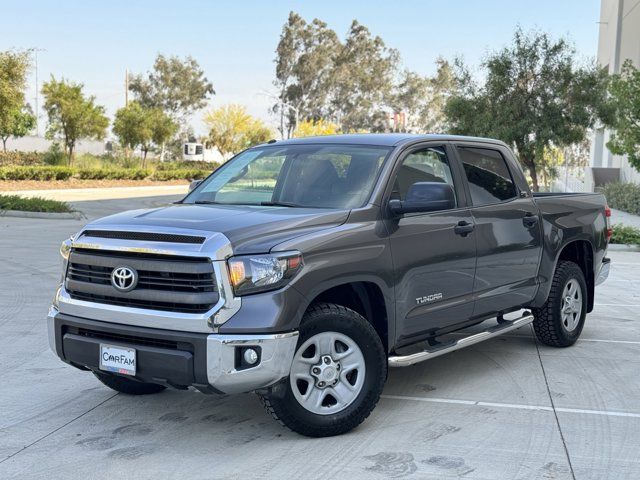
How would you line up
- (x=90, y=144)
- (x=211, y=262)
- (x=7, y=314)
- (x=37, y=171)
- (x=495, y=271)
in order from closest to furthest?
1. (x=211, y=262)
2. (x=495, y=271)
3. (x=7, y=314)
4. (x=37, y=171)
5. (x=90, y=144)

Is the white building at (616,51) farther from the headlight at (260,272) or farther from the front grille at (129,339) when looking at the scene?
the front grille at (129,339)

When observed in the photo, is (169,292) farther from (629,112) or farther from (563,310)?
(629,112)

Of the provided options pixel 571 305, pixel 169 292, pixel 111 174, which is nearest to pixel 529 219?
pixel 571 305

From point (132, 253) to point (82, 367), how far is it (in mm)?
902

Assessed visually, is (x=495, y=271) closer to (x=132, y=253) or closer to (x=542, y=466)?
(x=542, y=466)

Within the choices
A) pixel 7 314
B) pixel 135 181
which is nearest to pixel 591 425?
pixel 7 314

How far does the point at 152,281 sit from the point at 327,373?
1.19 metres

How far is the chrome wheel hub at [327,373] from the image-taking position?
491cm

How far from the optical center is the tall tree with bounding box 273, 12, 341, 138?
84.2 m

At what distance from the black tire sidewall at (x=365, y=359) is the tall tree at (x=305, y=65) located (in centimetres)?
7856

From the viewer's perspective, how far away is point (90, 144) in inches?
2731

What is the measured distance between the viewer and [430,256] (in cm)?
573

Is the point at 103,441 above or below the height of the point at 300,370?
below

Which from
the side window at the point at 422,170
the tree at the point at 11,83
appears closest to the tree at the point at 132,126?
the tree at the point at 11,83
